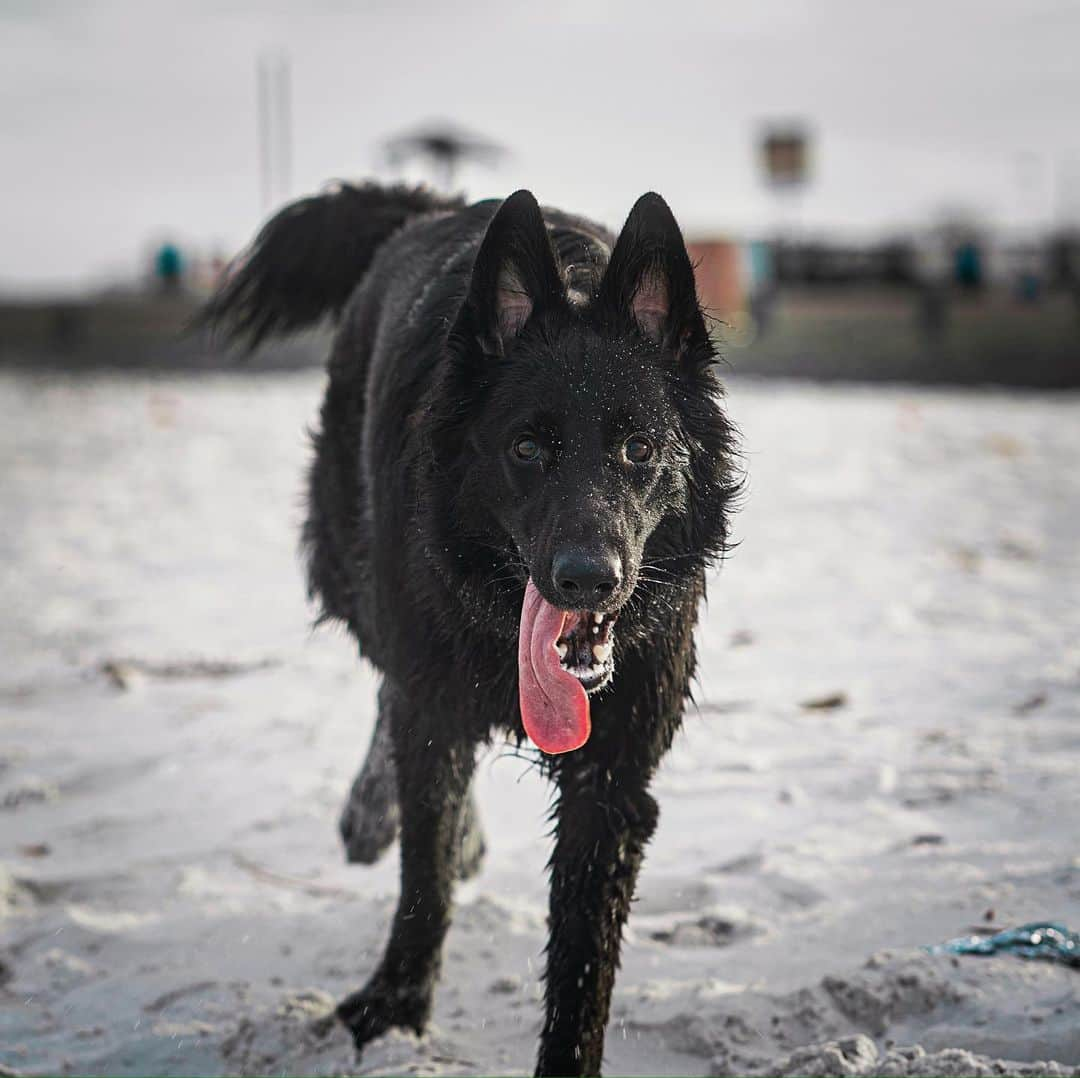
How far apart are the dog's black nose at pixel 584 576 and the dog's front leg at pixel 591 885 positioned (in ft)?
2.07

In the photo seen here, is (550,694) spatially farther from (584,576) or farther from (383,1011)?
(383,1011)

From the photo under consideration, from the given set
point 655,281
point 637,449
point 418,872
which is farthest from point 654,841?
point 655,281

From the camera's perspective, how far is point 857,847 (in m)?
4.04

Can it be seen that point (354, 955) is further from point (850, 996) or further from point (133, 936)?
point (850, 996)

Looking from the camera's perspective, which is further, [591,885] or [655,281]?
[591,885]

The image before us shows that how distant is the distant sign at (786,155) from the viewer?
3566 centimetres

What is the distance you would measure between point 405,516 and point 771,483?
272 inches

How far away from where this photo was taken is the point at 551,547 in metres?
2.71

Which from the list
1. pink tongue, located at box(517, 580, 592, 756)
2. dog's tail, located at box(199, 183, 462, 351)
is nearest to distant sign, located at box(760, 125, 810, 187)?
dog's tail, located at box(199, 183, 462, 351)

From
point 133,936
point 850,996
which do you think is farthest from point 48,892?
point 850,996

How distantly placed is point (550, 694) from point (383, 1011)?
1102 mm

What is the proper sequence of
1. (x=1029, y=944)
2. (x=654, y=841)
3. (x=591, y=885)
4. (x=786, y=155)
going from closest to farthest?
(x=591, y=885) < (x=1029, y=944) < (x=654, y=841) < (x=786, y=155)

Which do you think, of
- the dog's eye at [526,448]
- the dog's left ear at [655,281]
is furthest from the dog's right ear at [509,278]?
the dog's eye at [526,448]

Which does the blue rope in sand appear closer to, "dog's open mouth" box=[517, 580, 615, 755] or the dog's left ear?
"dog's open mouth" box=[517, 580, 615, 755]
